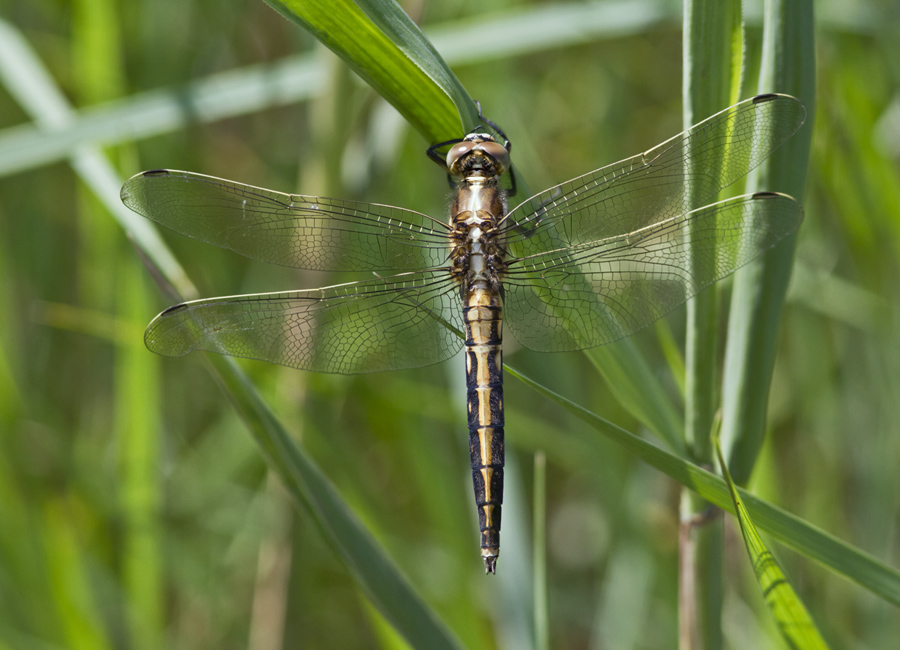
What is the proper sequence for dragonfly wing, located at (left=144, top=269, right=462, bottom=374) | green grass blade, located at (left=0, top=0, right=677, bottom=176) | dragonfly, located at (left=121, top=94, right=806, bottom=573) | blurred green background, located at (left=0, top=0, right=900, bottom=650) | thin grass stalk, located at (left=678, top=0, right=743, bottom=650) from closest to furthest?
thin grass stalk, located at (left=678, top=0, right=743, bottom=650) → dragonfly, located at (left=121, top=94, right=806, bottom=573) → dragonfly wing, located at (left=144, top=269, right=462, bottom=374) → green grass blade, located at (left=0, top=0, right=677, bottom=176) → blurred green background, located at (left=0, top=0, right=900, bottom=650)

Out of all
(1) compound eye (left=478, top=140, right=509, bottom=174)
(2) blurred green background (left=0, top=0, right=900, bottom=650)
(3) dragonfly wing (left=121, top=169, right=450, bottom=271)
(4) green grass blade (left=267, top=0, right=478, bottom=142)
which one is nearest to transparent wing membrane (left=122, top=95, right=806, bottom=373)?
(3) dragonfly wing (left=121, top=169, right=450, bottom=271)

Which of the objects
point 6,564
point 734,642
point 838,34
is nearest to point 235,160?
point 6,564

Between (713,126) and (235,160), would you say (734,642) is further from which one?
(235,160)

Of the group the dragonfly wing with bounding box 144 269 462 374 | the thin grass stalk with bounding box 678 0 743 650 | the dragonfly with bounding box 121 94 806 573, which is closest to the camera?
the thin grass stalk with bounding box 678 0 743 650

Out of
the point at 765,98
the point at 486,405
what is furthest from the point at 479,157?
the point at 765,98

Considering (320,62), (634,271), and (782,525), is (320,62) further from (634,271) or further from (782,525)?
(782,525)

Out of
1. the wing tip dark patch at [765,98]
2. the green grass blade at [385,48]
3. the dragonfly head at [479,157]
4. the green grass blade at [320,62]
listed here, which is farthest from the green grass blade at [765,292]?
the green grass blade at [320,62]

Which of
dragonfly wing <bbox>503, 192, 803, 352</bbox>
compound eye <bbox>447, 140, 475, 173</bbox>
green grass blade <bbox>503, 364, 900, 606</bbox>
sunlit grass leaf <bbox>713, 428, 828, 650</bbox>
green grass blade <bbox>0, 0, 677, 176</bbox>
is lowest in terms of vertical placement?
sunlit grass leaf <bbox>713, 428, 828, 650</bbox>

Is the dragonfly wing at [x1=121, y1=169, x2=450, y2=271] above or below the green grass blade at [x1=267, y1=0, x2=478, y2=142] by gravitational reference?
above

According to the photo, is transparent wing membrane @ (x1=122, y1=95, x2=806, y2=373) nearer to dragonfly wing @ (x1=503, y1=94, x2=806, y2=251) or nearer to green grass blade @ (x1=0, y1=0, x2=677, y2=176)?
dragonfly wing @ (x1=503, y1=94, x2=806, y2=251)
